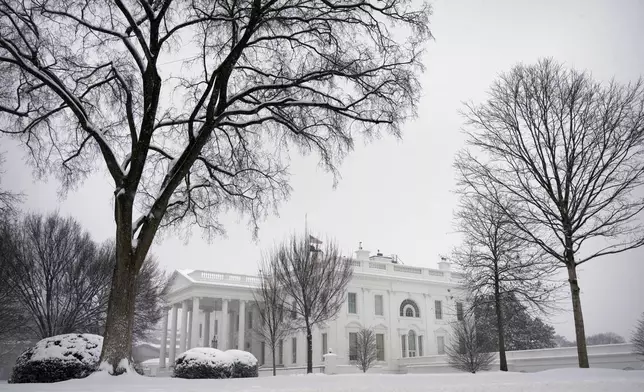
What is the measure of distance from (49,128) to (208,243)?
532 cm

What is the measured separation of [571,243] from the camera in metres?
15.0

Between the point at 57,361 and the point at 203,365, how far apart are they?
3.85 meters

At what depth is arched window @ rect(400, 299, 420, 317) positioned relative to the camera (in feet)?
148

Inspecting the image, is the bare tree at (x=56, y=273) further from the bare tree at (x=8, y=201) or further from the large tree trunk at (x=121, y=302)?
the large tree trunk at (x=121, y=302)

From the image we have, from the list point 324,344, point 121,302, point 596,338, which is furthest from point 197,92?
point 596,338

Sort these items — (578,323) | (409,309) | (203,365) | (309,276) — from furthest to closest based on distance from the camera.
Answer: (409,309) < (309,276) < (578,323) < (203,365)

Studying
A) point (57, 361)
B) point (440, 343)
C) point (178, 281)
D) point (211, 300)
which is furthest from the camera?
point (440, 343)

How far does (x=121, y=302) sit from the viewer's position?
9.48 m

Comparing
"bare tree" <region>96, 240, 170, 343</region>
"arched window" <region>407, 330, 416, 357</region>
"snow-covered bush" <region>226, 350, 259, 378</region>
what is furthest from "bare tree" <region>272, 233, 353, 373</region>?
"arched window" <region>407, 330, 416, 357</region>

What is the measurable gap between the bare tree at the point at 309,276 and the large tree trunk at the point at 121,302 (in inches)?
668

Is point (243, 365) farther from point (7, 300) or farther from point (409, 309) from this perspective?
point (409, 309)

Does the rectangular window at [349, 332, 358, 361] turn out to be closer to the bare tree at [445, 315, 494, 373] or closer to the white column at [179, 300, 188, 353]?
the bare tree at [445, 315, 494, 373]

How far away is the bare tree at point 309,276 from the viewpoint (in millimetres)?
26391

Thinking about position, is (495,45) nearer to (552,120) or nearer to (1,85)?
(552,120)
